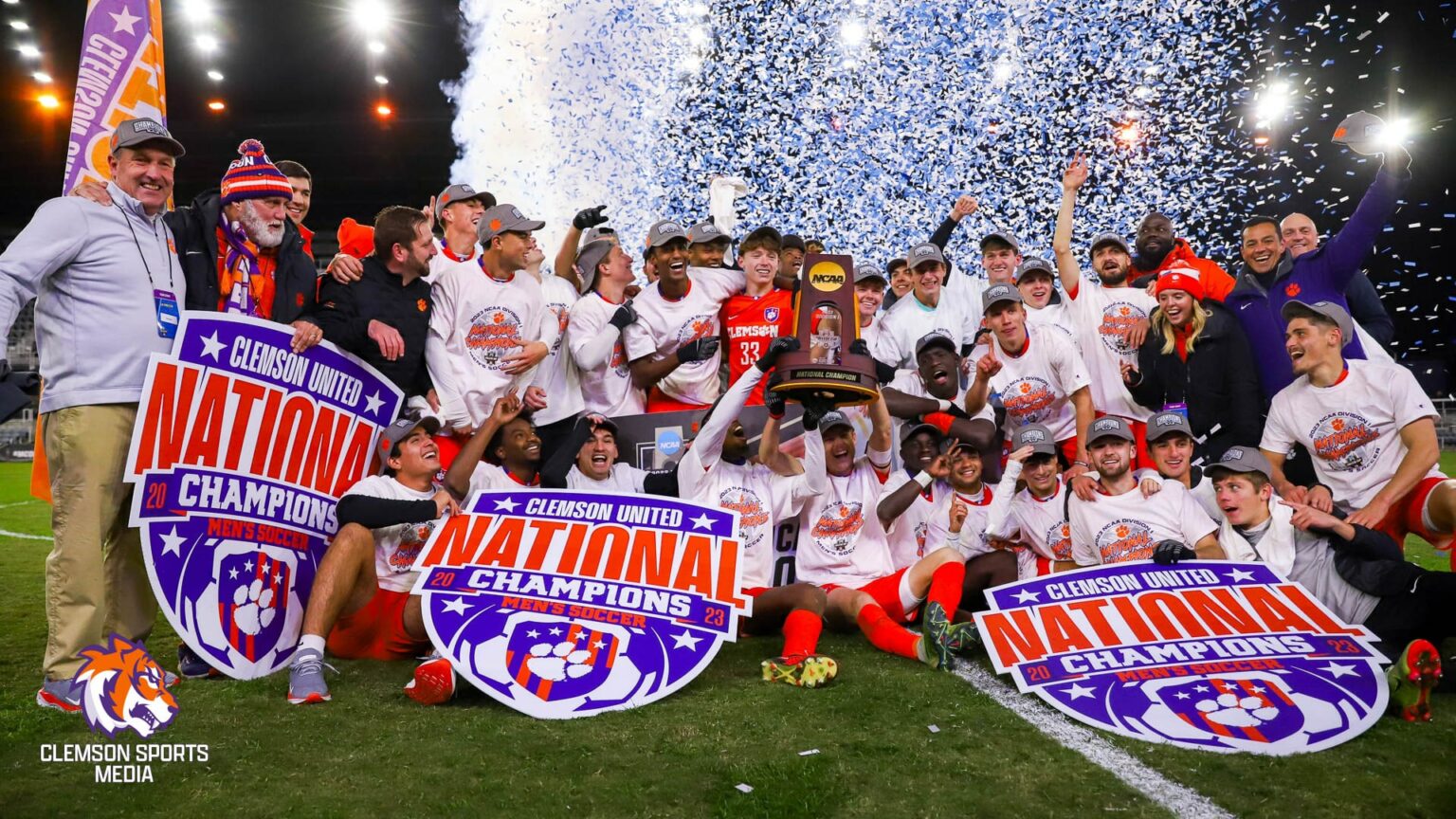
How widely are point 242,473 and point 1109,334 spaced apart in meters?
5.14

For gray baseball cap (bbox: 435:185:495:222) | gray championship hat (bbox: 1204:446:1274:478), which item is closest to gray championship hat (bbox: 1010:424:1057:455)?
gray championship hat (bbox: 1204:446:1274:478)

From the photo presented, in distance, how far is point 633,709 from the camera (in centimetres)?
361

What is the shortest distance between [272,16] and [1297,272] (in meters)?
15.9

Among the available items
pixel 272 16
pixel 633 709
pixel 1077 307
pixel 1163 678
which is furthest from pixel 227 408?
pixel 272 16

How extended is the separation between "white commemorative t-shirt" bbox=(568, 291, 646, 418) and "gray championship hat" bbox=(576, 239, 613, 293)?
1.28 feet

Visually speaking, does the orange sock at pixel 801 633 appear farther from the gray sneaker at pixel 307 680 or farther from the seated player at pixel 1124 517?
the gray sneaker at pixel 307 680

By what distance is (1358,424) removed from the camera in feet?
15.7

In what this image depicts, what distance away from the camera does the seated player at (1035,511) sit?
5074 mm

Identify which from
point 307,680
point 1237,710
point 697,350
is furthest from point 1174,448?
point 307,680

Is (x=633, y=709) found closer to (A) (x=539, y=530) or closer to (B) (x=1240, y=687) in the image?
(A) (x=539, y=530)

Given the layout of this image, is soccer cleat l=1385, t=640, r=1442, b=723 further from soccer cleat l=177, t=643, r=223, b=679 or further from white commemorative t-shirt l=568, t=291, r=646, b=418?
soccer cleat l=177, t=643, r=223, b=679

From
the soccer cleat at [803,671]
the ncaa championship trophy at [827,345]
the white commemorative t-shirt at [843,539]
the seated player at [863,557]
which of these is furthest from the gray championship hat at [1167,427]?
the soccer cleat at [803,671]

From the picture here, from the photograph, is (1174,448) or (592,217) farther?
(592,217)

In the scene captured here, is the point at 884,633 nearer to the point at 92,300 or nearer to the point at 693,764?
the point at 693,764
